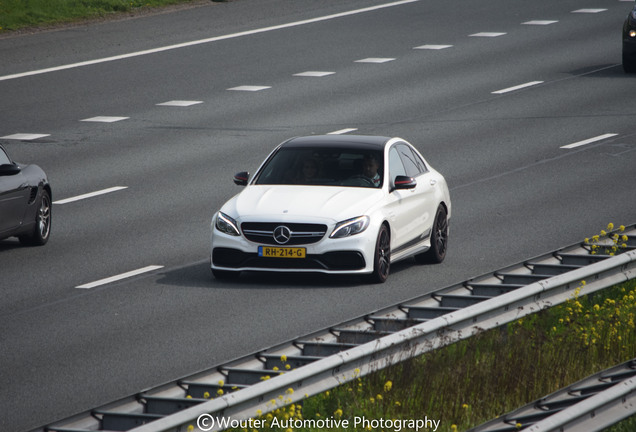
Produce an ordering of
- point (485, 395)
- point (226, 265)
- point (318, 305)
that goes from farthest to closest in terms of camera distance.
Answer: point (226, 265)
point (318, 305)
point (485, 395)

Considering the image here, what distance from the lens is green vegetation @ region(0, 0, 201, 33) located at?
35188 mm

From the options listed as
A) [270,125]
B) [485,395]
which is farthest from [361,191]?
[270,125]

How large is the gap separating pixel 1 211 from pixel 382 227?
4.93 meters

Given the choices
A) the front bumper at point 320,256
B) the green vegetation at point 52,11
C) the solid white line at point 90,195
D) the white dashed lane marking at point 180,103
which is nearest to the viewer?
the front bumper at point 320,256

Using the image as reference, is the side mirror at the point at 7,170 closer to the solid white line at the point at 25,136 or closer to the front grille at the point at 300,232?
the front grille at the point at 300,232

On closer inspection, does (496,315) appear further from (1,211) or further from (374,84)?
(374,84)

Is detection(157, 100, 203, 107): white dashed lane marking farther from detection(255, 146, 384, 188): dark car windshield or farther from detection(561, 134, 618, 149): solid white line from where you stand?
detection(255, 146, 384, 188): dark car windshield

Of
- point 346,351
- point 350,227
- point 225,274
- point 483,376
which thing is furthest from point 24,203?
point 346,351

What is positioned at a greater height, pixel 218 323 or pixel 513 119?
pixel 218 323

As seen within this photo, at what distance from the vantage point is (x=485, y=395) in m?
9.39

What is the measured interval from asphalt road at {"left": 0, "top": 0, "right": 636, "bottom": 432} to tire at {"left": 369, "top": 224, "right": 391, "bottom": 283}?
25 cm

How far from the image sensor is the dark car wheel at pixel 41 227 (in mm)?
17047

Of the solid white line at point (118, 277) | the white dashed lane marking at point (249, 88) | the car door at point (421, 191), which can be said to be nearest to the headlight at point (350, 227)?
the car door at point (421, 191)

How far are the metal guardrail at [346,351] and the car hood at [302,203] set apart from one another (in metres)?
2.35
